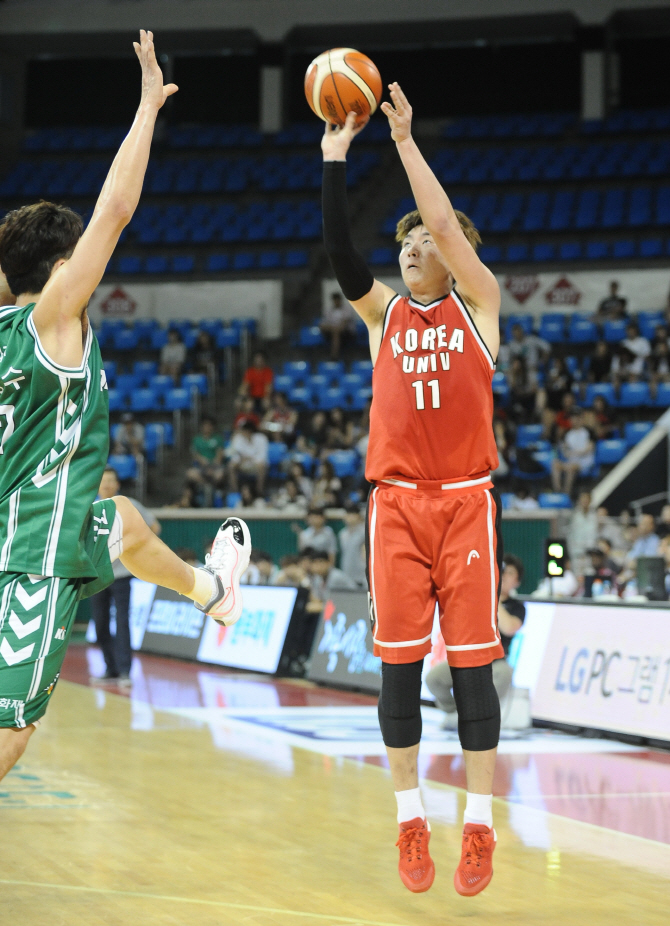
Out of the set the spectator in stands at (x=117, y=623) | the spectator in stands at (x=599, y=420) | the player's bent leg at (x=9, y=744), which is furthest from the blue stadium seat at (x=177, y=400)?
the player's bent leg at (x=9, y=744)

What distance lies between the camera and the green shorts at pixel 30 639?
3371mm

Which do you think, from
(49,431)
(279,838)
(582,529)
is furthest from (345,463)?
(49,431)

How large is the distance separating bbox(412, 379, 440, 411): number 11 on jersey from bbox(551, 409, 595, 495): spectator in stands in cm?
1330

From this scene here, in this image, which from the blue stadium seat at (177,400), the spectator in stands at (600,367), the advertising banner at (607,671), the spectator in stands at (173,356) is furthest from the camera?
the spectator in stands at (173,356)

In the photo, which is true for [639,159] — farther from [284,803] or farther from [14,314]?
[14,314]

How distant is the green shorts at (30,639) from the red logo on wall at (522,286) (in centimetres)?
2061

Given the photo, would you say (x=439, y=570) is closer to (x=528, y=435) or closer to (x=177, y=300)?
(x=528, y=435)

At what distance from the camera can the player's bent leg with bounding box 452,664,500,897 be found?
421 centimetres

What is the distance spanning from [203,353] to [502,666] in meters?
14.7

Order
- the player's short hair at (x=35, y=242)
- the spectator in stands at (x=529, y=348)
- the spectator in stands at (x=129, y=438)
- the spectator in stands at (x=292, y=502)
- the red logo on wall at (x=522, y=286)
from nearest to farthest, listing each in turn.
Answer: the player's short hair at (x=35, y=242) < the spectator in stands at (x=292, y=502) < the spectator in stands at (x=529, y=348) < the spectator in stands at (x=129, y=438) < the red logo on wall at (x=522, y=286)

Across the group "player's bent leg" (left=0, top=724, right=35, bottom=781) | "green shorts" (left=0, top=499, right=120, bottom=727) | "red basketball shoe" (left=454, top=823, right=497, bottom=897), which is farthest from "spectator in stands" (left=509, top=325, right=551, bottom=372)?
"player's bent leg" (left=0, top=724, right=35, bottom=781)

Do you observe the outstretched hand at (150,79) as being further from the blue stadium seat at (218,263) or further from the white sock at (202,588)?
the blue stadium seat at (218,263)

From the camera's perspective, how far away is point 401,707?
4.37m

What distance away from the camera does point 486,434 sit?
174 inches
